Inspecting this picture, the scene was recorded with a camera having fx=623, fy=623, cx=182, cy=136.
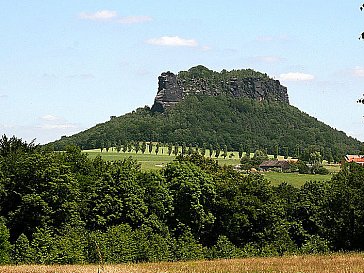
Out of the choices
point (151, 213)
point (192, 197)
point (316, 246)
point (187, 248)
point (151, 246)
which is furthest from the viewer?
point (192, 197)

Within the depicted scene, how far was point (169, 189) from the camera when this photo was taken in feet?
194

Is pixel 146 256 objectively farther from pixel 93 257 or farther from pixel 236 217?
pixel 236 217

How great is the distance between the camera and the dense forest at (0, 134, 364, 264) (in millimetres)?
47281

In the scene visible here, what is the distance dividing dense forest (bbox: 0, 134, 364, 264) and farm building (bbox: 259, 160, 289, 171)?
98984 millimetres

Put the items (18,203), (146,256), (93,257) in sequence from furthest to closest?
1. (18,203)
2. (146,256)
3. (93,257)

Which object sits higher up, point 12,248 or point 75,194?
point 75,194

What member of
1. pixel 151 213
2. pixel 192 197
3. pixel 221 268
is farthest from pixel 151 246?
pixel 221 268

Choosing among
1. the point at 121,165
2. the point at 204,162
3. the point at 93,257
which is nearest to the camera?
the point at 93,257

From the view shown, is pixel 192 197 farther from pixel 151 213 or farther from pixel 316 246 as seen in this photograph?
pixel 316 246

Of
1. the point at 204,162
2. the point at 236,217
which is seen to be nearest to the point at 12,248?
the point at 236,217

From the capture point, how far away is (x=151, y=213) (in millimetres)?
55906

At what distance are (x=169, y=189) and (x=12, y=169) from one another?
592 inches

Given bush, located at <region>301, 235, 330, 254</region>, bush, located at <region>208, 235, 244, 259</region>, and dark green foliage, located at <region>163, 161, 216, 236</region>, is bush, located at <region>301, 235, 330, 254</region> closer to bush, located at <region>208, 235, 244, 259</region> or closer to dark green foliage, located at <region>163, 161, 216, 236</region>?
bush, located at <region>208, 235, 244, 259</region>

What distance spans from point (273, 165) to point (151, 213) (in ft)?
395
